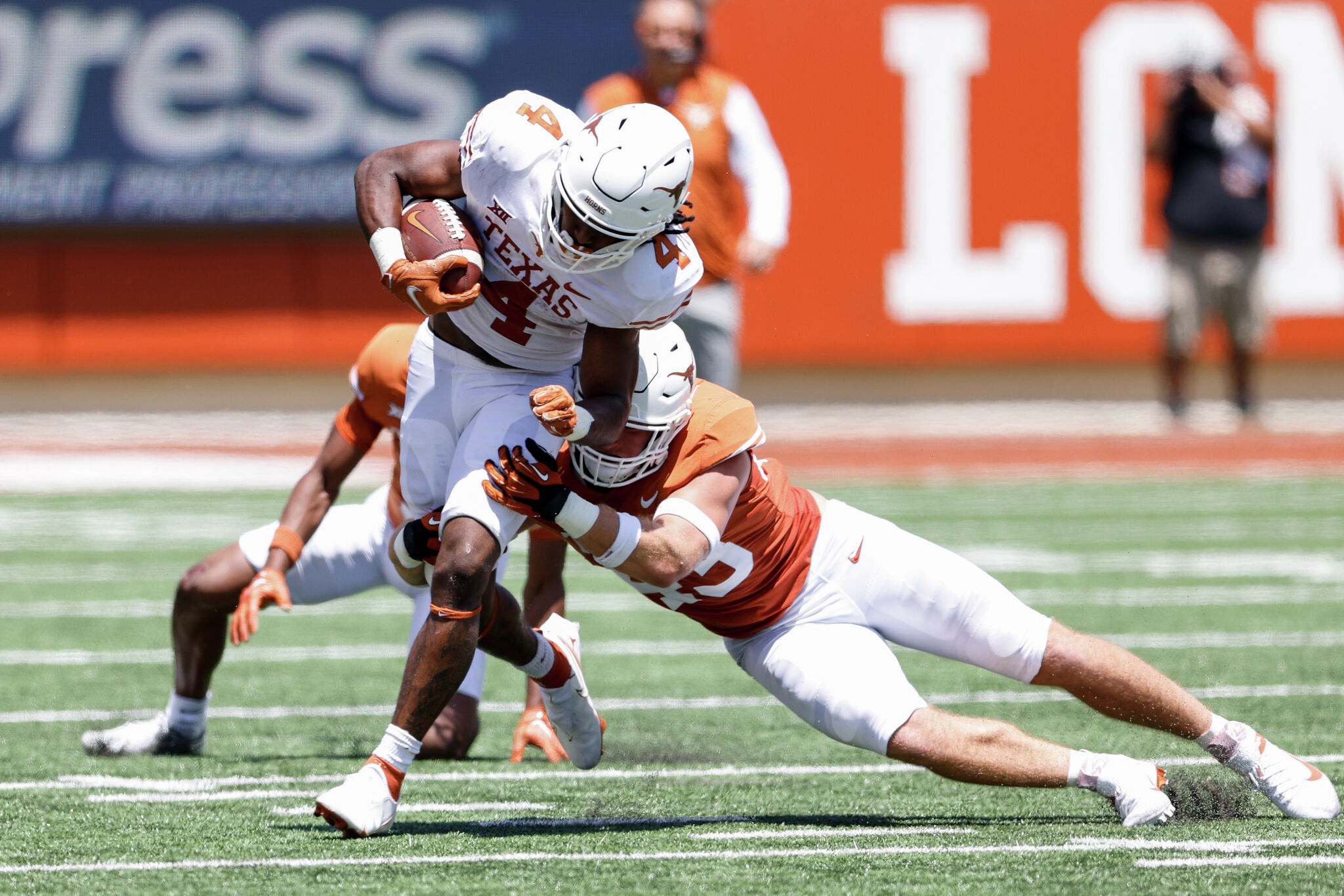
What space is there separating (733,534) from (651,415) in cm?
30

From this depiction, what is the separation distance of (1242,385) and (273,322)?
6804mm

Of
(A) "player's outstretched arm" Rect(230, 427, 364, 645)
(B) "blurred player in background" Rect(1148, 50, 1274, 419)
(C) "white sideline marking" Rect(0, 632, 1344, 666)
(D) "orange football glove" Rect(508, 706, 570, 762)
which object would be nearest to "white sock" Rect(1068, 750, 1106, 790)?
(D) "orange football glove" Rect(508, 706, 570, 762)

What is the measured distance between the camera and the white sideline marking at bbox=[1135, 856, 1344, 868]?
334 cm

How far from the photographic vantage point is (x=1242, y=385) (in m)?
12.7

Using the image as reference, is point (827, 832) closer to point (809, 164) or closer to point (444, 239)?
point (444, 239)

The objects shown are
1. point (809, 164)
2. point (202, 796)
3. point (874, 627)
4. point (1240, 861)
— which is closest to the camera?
point (1240, 861)

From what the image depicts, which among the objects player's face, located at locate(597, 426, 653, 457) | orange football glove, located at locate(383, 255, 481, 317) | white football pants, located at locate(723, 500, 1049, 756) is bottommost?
white football pants, located at locate(723, 500, 1049, 756)

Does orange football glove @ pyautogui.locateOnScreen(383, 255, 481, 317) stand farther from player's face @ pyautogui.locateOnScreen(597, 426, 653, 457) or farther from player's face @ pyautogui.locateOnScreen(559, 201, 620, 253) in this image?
player's face @ pyautogui.locateOnScreen(597, 426, 653, 457)

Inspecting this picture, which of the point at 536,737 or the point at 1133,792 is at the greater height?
the point at 1133,792

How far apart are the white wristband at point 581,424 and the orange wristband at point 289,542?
1.05 meters

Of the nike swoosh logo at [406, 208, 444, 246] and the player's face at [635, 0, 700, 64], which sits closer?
the nike swoosh logo at [406, 208, 444, 246]

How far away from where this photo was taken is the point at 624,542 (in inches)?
144

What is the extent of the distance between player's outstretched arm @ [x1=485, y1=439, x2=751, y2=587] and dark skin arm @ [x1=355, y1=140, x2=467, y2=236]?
0.61m

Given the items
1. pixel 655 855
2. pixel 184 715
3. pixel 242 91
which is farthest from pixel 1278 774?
pixel 242 91
